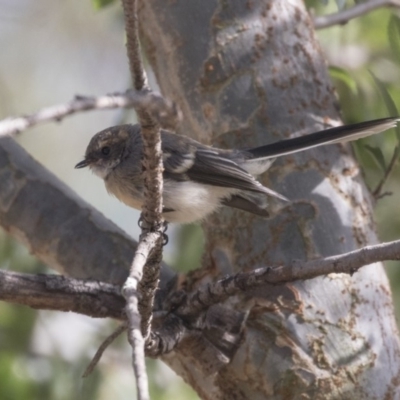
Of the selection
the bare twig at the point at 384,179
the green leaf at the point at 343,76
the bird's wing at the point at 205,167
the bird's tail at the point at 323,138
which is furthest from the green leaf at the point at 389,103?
the bird's wing at the point at 205,167

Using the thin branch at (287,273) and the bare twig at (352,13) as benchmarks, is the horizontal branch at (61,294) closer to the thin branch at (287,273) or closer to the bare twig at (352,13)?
the thin branch at (287,273)

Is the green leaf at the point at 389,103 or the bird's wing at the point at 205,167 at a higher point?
the green leaf at the point at 389,103

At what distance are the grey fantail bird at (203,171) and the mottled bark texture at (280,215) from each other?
0.22 ft

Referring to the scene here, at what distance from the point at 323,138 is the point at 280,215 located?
0.32 meters

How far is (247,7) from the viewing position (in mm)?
2867

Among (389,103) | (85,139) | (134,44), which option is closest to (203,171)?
(389,103)

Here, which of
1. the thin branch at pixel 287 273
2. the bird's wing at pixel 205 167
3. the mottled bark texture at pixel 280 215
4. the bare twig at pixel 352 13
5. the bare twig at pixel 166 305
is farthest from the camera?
the bare twig at pixel 352 13

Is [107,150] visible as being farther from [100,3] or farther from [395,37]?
[395,37]

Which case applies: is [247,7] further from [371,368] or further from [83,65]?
[83,65]

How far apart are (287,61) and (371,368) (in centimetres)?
121

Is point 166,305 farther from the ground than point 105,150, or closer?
closer

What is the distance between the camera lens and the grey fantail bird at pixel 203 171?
104 inches

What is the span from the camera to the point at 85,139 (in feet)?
23.9

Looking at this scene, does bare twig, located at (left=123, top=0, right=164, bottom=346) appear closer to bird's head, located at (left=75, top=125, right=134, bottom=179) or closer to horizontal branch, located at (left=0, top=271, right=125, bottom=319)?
horizontal branch, located at (left=0, top=271, right=125, bottom=319)
